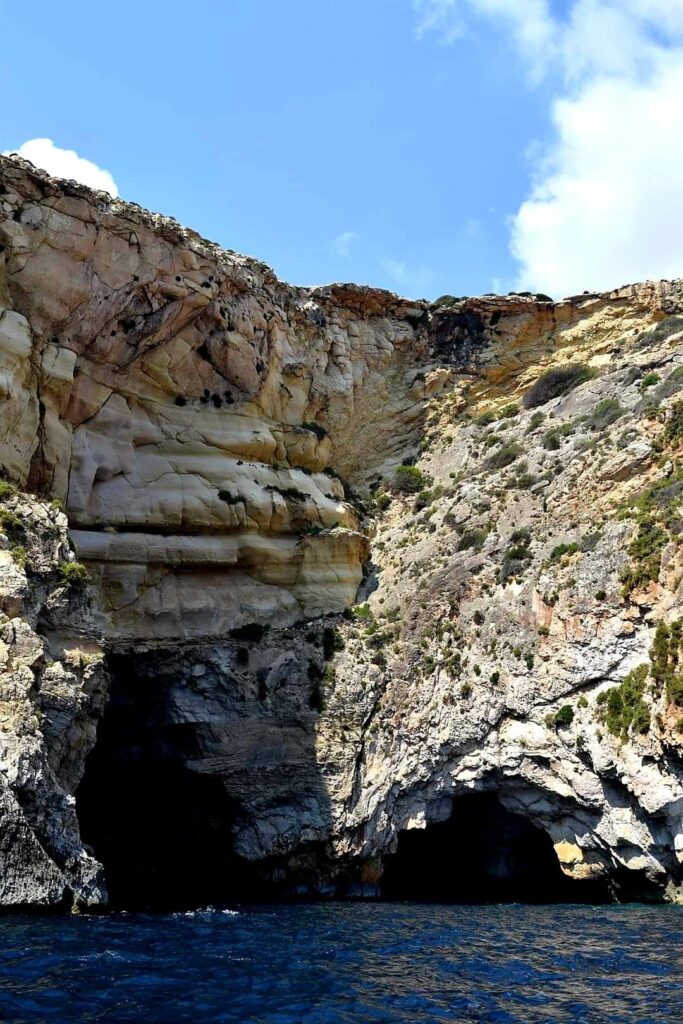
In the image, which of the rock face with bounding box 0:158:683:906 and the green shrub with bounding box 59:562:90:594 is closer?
the green shrub with bounding box 59:562:90:594

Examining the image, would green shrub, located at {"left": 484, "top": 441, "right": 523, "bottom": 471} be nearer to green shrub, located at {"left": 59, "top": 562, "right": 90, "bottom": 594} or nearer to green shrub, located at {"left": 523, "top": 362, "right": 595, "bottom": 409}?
green shrub, located at {"left": 523, "top": 362, "right": 595, "bottom": 409}

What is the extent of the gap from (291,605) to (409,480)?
1048 centimetres

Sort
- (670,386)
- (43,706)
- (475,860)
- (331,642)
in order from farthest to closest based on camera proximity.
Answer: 1. (670,386)
2. (475,860)
3. (331,642)
4. (43,706)

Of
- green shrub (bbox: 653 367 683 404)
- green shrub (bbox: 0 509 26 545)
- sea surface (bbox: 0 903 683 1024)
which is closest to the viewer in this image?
sea surface (bbox: 0 903 683 1024)

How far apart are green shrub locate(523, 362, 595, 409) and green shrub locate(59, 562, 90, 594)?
1071 inches

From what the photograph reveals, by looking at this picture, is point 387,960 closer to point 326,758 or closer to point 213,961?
point 213,961

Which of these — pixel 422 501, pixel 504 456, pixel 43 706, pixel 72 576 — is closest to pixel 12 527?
pixel 72 576

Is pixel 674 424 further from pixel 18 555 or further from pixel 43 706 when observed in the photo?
pixel 43 706

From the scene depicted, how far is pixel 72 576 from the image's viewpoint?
29.7m

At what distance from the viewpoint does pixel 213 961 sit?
17906 millimetres

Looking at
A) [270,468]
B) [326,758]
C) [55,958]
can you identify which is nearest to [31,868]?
[55,958]

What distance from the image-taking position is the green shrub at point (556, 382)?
47.9 meters

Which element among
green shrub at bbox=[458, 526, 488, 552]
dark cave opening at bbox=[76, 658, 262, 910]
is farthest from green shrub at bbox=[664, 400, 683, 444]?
dark cave opening at bbox=[76, 658, 262, 910]

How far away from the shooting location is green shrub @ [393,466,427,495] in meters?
47.6
